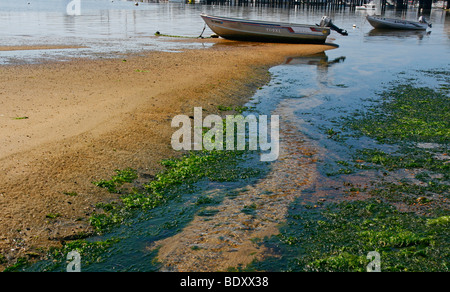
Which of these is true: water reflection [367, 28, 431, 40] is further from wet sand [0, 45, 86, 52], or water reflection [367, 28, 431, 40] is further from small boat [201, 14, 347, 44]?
wet sand [0, 45, 86, 52]

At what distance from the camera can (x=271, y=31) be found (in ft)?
94.5

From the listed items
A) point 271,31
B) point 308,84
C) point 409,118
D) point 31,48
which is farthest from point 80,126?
point 271,31

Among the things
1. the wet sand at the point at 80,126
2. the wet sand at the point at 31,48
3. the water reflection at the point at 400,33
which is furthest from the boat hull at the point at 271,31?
the water reflection at the point at 400,33

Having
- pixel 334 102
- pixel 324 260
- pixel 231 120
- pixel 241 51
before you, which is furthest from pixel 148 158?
pixel 241 51

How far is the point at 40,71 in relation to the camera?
15.5 m

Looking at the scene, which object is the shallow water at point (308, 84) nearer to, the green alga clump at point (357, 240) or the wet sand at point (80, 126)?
the wet sand at point (80, 126)

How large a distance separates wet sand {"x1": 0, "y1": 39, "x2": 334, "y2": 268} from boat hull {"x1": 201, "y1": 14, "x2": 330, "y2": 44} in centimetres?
1074

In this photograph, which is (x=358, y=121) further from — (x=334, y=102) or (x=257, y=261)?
(x=257, y=261)

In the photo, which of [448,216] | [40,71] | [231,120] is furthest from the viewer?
[40,71]

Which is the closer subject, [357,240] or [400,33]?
[357,240]

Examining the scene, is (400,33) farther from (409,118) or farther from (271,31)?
(409,118)

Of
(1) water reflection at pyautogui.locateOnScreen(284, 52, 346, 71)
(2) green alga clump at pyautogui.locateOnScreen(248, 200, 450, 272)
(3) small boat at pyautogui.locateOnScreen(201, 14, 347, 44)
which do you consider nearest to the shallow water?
(1) water reflection at pyautogui.locateOnScreen(284, 52, 346, 71)

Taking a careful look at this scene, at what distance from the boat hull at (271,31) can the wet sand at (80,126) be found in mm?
10740
